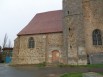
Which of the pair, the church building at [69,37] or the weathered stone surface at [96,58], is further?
the church building at [69,37]

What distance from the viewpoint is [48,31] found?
31250mm

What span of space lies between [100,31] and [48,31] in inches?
301

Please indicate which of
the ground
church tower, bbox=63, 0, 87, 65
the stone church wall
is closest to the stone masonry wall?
church tower, bbox=63, 0, 87, 65

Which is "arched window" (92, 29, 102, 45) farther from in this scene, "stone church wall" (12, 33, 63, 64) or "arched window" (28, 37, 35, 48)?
"arched window" (28, 37, 35, 48)

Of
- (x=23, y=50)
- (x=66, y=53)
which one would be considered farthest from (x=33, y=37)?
(x=66, y=53)

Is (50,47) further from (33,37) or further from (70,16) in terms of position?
(70,16)

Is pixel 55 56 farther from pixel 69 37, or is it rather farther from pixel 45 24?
pixel 45 24

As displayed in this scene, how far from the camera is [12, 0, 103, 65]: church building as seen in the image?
1084 inches

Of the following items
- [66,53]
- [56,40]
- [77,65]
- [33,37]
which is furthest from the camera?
[33,37]

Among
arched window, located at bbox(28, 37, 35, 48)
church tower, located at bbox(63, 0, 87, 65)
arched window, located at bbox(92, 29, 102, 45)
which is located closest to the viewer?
church tower, located at bbox(63, 0, 87, 65)

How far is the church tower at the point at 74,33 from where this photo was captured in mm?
27141

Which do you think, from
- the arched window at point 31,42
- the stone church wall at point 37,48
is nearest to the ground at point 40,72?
the stone church wall at point 37,48

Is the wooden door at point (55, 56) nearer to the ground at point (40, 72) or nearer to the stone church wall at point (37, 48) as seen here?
the stone church wall at point (37, 48)

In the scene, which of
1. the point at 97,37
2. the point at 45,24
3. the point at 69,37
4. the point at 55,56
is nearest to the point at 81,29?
the point at 69,37
